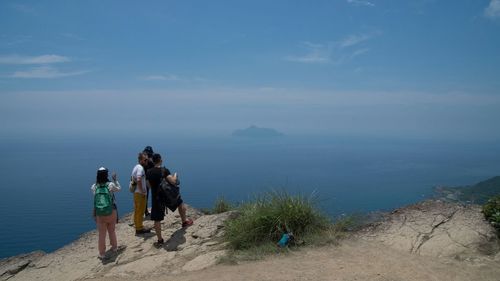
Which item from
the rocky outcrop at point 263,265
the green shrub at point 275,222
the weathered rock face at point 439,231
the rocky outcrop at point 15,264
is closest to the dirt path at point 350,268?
the rocky outcrop at point 263,265

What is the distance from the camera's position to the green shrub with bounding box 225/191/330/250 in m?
6.88

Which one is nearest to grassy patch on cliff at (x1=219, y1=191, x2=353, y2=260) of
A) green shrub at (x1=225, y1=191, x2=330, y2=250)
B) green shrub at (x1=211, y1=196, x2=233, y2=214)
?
green shrub at (x1=225, y1=191, x2=330, y2=250)

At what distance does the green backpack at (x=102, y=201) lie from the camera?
282 inches

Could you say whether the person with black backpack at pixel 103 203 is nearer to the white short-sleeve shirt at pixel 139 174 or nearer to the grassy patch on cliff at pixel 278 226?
the white short-sleeve shirt at pixel 139 174

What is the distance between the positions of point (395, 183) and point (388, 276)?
111609 millimetres

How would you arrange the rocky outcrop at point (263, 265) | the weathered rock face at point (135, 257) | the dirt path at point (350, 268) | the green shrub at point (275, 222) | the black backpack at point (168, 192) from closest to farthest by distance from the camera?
the dirt path at point (350, 268)
the rocky outcrop at point (263, 265)
the weathered rock face at point (135, 257)
the green shrub at point (275, 222)
the black backpack at point (168, 192)

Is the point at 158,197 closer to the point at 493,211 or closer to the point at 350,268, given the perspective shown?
the point at 350,268

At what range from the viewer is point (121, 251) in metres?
7.68

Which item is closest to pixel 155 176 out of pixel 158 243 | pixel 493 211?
pixel 158 243

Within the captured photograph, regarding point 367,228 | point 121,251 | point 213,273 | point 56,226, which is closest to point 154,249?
point 121,251

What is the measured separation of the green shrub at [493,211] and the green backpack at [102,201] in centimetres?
756

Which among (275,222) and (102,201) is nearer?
(275,222)

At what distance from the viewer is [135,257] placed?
725 cm

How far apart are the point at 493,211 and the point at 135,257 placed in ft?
23.6
